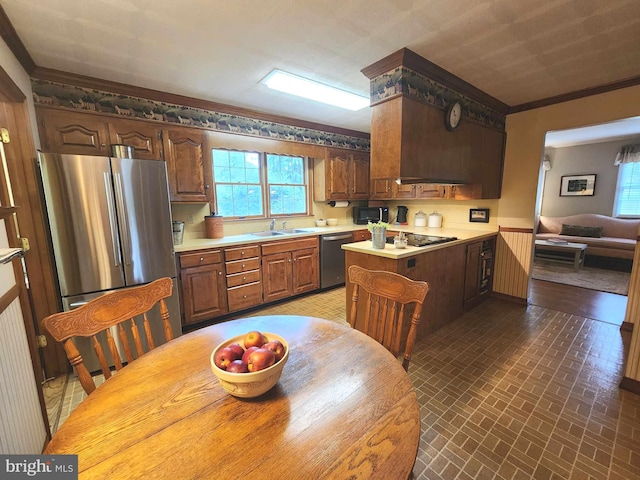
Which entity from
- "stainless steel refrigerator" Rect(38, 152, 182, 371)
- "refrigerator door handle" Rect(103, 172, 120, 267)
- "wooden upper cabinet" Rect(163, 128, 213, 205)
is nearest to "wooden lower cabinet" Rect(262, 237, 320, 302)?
"wooden upper cabinet" Rect(163, 128, 213, 205)

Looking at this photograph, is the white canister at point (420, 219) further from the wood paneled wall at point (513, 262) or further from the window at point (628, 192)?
the window at point (628, 192)

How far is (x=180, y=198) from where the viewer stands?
9.77 feet

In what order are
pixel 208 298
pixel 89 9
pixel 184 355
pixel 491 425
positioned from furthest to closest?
pixel 208 298 → pixel 491 425 → pixel 89 9 → pixel 184 355

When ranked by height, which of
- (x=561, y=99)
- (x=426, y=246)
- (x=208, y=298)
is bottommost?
(x=208, y=298)

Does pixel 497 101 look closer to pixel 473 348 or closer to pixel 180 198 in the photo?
pixel 473 348

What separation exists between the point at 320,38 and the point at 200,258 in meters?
2.25

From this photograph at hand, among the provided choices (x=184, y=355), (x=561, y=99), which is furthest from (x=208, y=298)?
(x=561, y=99)

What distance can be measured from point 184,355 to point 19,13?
7.12 feet

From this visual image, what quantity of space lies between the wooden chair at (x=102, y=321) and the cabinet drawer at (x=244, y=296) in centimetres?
171

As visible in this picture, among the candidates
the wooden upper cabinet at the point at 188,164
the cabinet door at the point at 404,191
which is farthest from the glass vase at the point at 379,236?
the cabinet door at the point at 404,191

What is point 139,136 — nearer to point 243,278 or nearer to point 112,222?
point 112,222

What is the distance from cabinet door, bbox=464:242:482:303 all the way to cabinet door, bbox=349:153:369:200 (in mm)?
2056

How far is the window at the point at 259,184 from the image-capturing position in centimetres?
363

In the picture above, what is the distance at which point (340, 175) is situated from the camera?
446 cm
